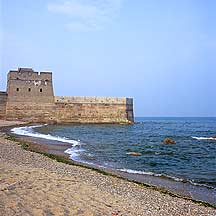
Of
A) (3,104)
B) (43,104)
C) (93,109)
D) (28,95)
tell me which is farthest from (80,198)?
(93,109)

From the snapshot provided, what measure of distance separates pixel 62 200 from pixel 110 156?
9012 mm

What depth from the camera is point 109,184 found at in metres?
7.85

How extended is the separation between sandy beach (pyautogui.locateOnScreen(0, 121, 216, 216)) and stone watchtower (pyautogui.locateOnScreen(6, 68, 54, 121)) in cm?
3318

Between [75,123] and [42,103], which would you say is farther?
[75,123]

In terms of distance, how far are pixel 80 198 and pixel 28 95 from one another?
1425 inches

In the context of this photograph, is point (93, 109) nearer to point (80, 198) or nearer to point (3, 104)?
point (3, 104)

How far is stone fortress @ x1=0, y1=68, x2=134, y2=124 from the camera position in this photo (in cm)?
3991

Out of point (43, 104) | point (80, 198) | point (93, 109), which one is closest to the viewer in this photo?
point (80, 198)

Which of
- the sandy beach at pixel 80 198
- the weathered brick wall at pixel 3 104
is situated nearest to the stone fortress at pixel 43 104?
the weathered brick wall at pixel 3 104

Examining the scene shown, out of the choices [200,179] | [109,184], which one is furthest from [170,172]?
[109,184]

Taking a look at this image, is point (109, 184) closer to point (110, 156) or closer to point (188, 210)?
point (188, 210)

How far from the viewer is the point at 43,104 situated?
41.2 metres

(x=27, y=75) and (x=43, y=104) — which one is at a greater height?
(x=27, y=75)

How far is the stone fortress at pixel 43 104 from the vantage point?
39906 millimetres
